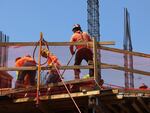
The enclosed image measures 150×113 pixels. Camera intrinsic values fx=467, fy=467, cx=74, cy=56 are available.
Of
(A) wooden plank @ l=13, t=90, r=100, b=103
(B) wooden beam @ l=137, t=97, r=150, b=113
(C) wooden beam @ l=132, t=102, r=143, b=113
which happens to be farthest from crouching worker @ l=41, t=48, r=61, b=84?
(B) wooden beam @ l=137, t=97, r=150, b=113

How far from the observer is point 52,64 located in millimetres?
11336

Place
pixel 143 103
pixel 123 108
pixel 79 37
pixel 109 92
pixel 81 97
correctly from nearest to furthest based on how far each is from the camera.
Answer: pixel 109 92
pixel 81 97
pixel 143 103
pixel 123 108
pixel 79 37

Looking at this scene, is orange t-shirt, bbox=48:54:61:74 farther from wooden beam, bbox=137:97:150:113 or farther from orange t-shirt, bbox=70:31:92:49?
wooden beam, bbox=137:97:150:113

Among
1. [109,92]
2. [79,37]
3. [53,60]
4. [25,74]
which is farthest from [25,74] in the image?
[109,92]

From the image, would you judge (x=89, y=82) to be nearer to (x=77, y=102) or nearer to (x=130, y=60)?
(x=77, y=102)

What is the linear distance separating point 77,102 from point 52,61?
48.4 inches

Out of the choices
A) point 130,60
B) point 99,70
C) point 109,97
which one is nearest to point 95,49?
point 99,70

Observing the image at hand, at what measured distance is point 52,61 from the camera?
37.7 feet

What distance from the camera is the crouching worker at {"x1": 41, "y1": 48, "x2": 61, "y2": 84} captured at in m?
11.3

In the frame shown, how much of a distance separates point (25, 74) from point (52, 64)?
85cm

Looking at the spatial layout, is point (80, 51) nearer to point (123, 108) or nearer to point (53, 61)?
point (53, 61)

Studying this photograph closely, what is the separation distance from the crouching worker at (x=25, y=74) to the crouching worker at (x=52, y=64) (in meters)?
0.36

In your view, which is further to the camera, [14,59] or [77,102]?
[14,59]

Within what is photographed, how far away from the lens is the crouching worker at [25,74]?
11.6 metres
